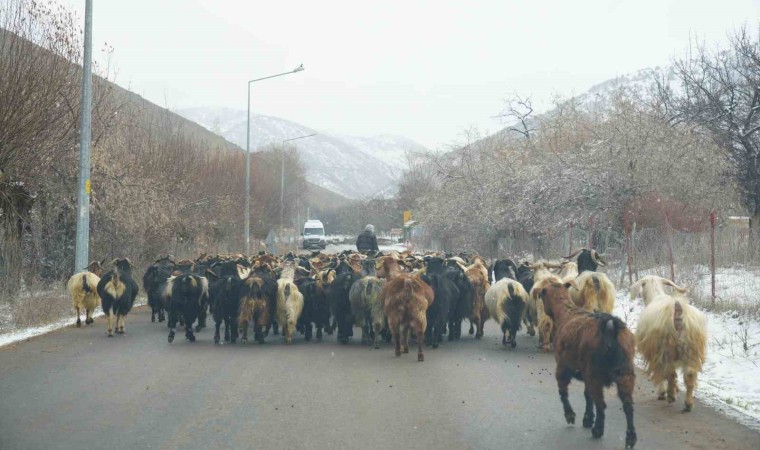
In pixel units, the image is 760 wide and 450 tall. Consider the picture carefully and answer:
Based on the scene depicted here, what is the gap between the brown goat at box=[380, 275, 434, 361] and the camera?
12289mm

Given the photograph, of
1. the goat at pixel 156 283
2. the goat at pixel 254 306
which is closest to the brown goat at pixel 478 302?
the goat at pixel 254 306

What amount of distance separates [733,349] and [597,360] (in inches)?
222

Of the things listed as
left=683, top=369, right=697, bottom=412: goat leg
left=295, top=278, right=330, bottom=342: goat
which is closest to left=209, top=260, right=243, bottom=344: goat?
left=295, top=278, right=330, bottom=342: goat

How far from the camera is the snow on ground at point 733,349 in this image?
9.12 metres

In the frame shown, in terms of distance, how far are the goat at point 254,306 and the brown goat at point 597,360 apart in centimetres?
689

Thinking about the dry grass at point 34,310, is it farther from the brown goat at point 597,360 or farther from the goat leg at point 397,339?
the brown goat at point 597,360

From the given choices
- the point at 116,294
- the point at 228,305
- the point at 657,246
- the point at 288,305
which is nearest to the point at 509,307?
the point at 288,305

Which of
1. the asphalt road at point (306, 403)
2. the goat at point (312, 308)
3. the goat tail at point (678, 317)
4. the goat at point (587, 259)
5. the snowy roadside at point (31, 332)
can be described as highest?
the goat at point (587, 259)

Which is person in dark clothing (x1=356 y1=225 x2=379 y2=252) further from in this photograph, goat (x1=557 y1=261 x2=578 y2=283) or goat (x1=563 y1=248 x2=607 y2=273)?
goat (x1=563 y1=248 x2=607 y2=273)

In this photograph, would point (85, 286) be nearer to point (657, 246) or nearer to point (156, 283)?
point (156, 283)

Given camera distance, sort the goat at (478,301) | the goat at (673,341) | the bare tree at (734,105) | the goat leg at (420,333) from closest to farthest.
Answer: the goat at (673,341) → the goat leg at (420,333) → the goat at (478,301) → the bare tree at (734,105)

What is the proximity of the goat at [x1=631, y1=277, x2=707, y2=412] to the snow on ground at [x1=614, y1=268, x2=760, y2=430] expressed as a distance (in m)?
0.66

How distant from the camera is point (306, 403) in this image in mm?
8773

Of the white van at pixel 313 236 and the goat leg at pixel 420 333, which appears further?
the white van at pixel 313 236
